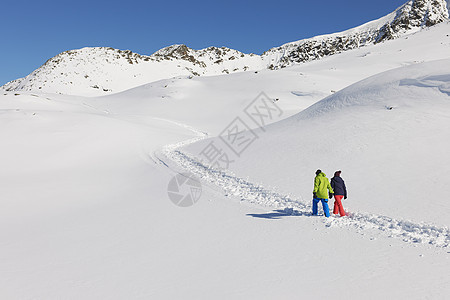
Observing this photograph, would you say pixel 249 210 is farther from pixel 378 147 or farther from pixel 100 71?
pixel 100 71

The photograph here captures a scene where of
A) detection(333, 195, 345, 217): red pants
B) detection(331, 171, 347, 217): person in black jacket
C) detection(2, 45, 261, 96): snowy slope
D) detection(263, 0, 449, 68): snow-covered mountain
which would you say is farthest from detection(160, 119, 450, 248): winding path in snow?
detection(263, 0, 449, 68): snow-covered mountain

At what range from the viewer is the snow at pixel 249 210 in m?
5.43

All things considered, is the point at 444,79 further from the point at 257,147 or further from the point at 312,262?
the point at 312,262

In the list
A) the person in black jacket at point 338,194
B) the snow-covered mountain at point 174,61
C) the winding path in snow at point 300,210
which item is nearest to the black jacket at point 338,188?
the person in black jacket at point 338,194

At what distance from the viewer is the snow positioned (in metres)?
5.43

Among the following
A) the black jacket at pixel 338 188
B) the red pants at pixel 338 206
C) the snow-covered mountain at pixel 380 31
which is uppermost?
the snow-covered mountain at pixel 380 31

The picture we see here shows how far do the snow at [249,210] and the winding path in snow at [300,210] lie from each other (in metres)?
0.05

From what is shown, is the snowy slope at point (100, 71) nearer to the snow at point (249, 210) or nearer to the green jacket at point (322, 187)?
the snow at point (249, 210)

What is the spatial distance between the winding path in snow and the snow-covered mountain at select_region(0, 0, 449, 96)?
313ft

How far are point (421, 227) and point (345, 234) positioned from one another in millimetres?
1959

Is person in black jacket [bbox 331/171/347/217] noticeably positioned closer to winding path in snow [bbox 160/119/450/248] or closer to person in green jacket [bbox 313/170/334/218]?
person in green jacket [bbox 313/170/334/218]

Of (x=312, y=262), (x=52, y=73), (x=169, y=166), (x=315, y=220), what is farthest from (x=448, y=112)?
(x=52, y=73)

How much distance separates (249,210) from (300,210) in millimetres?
1712

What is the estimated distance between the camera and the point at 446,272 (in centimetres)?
505
